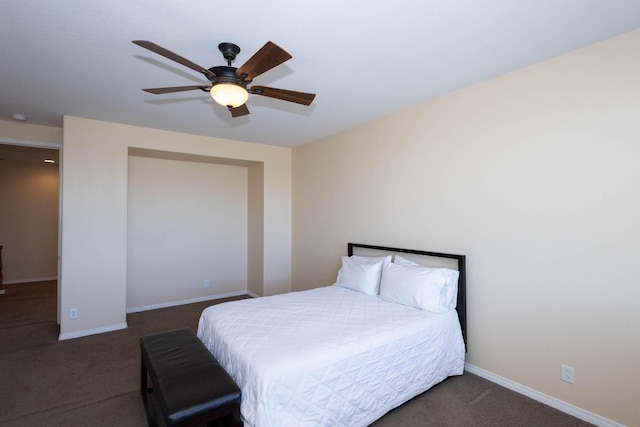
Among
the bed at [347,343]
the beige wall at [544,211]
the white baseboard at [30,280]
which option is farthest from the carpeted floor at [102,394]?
the white baseboard at [30,280]

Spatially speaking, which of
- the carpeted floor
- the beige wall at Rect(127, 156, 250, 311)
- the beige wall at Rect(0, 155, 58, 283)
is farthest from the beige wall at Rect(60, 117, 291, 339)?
the beige wall at Rect(0, 155, 58, 283)

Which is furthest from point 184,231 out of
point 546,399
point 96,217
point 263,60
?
point 546,399

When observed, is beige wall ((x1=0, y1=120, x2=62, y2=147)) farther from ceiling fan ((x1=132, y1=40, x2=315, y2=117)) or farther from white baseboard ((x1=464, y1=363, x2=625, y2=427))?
white baseboard ((x1=464, y1=363, x2=625, y2=427))

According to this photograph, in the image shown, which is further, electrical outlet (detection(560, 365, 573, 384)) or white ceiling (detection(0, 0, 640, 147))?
electrical outlet (detection(560, 365, 573, 384))

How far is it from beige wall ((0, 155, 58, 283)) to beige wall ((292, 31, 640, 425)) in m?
7.44

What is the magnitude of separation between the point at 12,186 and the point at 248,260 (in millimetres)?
A: 5246

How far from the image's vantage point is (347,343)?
1.99 meters

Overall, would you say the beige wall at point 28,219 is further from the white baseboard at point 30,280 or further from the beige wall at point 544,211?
the beige wall at point 544,211

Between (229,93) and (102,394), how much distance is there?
2.59 m

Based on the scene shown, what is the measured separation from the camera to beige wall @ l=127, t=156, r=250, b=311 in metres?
4.61

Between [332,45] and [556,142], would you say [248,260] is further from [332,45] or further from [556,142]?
[556,142]

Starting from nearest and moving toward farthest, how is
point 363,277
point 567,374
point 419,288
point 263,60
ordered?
point 263,60
point 567,374
point 419,288
point 363,277

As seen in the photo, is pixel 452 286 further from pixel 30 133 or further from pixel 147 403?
pixel 30 133

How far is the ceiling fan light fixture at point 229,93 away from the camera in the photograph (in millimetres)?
1834
